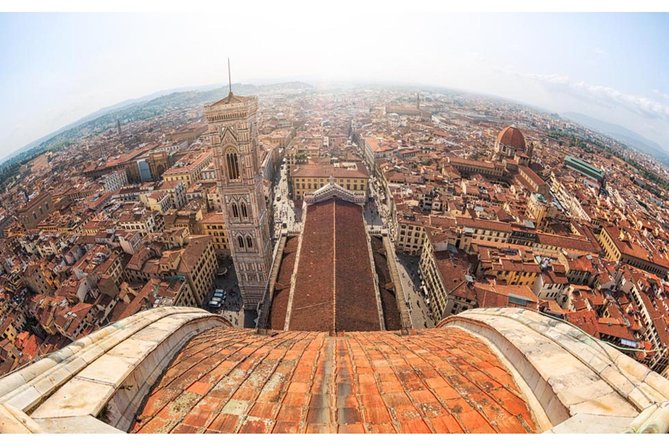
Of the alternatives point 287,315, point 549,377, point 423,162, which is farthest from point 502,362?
point 423,162

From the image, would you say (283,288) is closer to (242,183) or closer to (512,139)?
(242,183)

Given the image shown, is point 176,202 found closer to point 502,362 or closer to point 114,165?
point 114,165

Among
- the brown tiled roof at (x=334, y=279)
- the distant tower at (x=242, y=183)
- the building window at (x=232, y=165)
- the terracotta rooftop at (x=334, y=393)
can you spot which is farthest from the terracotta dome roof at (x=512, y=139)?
the terracotta rooftop at (x=334, y=393)

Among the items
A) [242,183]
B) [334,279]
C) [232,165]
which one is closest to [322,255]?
[334,279]

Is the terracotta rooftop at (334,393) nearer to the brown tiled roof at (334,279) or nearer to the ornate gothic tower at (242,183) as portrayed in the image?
the brown tiled roof at (334,279)

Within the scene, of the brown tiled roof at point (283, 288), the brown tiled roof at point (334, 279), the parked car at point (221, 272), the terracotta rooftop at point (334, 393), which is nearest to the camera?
the terracotta rooftop at point (334, 393)

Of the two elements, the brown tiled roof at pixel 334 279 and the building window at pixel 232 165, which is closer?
the brown tiled roof at pixel 334 279

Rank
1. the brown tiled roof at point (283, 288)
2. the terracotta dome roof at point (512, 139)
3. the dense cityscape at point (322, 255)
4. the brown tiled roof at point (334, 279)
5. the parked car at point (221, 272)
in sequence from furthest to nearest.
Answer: the terracotta dome roof at point (512, 139) → the parked car at point (221, 272) → the dense cityscape at point (322, 255) → the brown tiled roof at point (283, 288) → the brown tiled roof at point (334, 279)

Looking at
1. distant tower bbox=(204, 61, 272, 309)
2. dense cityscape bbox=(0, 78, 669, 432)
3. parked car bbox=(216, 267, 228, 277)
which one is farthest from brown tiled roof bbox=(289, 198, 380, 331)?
parked car bbox=(216, 267, 228, 277)
